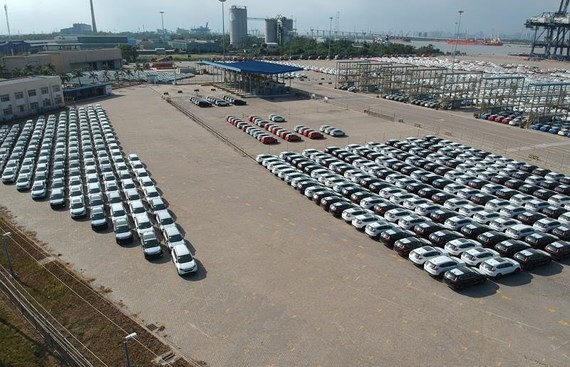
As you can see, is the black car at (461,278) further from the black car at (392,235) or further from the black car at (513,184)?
the black car at (513,184)

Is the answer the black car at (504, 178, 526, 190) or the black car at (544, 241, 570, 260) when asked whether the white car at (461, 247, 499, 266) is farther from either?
the black car at (504, 178, 526, 190)

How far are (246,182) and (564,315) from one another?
22851 millimetres

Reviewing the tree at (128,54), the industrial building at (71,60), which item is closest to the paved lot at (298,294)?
the industrial building at (71,60)

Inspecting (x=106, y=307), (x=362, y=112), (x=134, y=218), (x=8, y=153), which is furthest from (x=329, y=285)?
(x=362, y=112)

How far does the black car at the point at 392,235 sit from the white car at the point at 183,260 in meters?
10.8

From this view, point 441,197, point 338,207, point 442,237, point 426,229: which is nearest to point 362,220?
point 338,207

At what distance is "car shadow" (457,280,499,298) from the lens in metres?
20.6

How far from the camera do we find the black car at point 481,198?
30.6 meters

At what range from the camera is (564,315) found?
19203 mm

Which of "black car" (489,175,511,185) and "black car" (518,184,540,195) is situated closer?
"black car" (518,184,540,195)

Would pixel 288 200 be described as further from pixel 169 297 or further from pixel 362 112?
pixel 362 112

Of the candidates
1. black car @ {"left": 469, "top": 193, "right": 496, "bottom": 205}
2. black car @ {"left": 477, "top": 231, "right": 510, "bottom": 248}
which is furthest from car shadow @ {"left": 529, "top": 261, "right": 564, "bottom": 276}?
black car @ {"left": 469, "top": 193, "right": 496, "bottom": 205}

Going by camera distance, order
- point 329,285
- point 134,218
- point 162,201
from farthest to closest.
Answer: point 162,201 < point 134,218 < point 329,285

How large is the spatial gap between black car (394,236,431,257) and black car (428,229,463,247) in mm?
598
